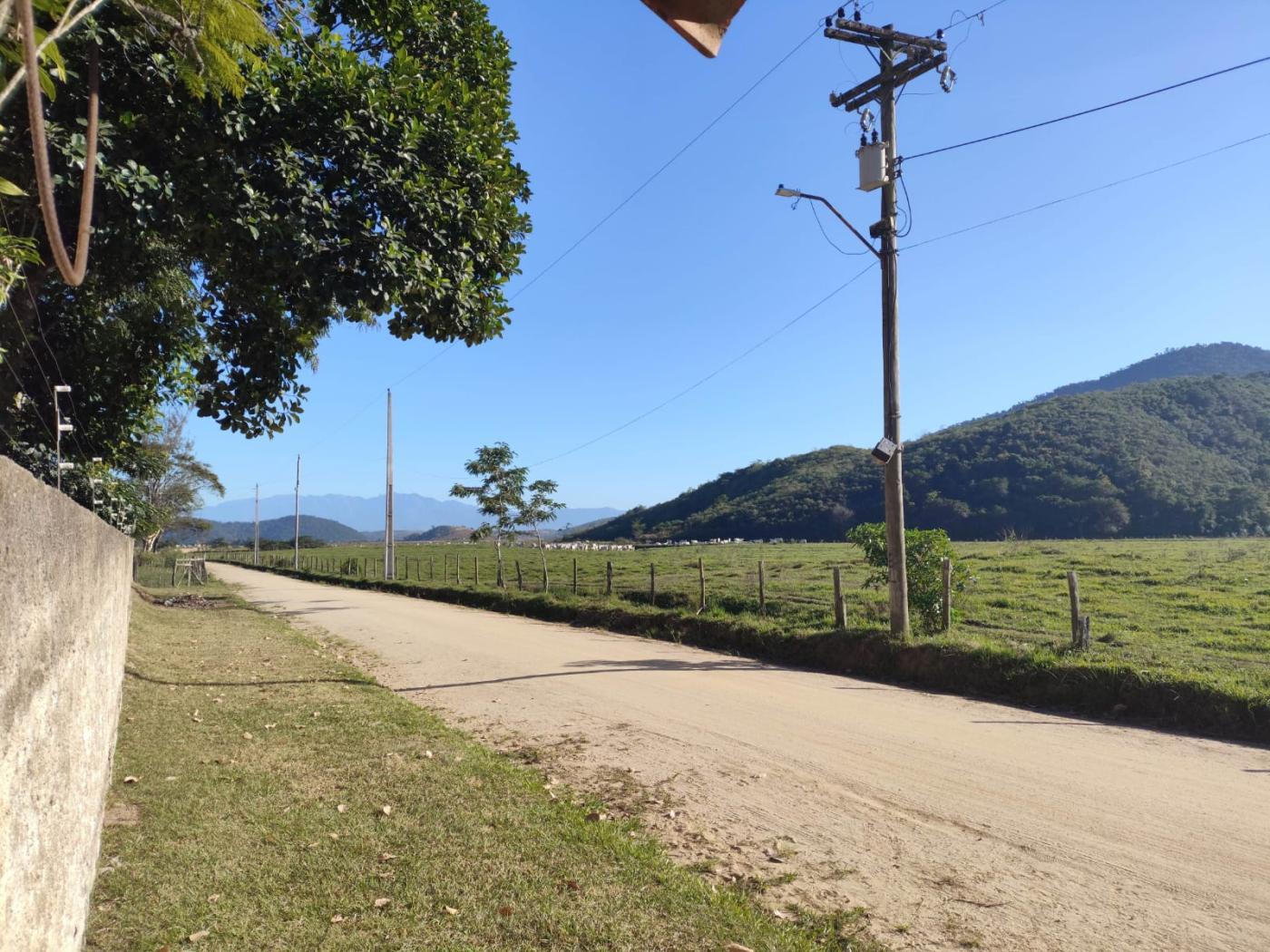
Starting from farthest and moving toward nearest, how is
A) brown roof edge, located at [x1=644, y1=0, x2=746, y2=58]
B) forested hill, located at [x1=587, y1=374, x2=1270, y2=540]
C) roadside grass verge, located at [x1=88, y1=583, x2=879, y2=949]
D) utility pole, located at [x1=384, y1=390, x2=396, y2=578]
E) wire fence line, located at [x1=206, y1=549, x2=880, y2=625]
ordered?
forested hill, located at [x1=587, y1=374, x2=1270, y2=540]
utility pole, located at [x1=384, y1=390, x2=396, y2=578]
wire fence line, located at [x1=206, y1=549, x2=880, y2=625]
roadside grass verge, located at [x1=88, y1=583, x2=879, y2=949]
brown roof edge, located at [x1=644, y1=0, x2=746, y2=58]

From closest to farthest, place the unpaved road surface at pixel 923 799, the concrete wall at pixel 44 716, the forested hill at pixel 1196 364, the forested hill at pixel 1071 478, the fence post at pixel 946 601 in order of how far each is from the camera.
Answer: the concrete wall at pixel 44 716, the unpaved road surface at pixel 923 799, the fence post at pixel 946 601, the forested hill at pixel 1071 478, the forested hill at pixel 1196 364

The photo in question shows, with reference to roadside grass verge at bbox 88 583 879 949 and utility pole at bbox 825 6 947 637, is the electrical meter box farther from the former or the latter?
roadside grass verge at bbox 88 583 879 949

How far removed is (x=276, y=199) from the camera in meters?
6.04

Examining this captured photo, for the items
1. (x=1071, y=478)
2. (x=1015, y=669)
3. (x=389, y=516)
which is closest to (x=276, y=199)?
(x=1015, y=669)

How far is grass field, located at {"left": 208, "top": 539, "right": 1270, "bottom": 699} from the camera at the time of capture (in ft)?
35.6

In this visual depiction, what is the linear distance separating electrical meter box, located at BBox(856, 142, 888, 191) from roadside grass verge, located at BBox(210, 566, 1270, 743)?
7.51 m

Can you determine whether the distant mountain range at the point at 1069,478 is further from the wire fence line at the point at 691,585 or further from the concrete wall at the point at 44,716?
the concrete wall at the point at 44,716

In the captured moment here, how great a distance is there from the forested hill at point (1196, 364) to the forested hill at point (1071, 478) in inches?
2382

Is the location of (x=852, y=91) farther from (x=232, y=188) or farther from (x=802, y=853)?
(x=802, y=853)

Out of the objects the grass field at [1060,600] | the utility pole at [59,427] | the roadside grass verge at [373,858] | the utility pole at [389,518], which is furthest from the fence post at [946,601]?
the utility pole at [389,518]

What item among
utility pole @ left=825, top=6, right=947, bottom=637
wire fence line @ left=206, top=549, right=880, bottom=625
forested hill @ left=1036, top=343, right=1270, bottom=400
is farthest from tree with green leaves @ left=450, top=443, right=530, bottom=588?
forested hill @ left=1036, top=343, right=1270, bottom=400

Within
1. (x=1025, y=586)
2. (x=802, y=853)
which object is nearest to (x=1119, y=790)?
(x=802, y=853)

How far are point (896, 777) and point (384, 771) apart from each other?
4.08 m

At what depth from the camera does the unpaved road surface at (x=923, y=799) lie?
406 cm
